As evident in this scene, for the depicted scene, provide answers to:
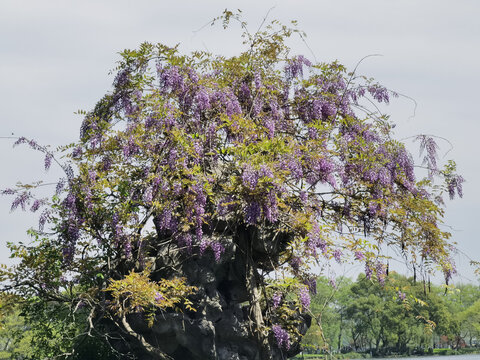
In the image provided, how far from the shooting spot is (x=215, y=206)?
1291cm

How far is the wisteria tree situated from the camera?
11828 millimetres

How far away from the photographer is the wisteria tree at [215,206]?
38.8 ft

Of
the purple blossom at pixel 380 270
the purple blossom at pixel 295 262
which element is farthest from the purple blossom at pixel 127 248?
the purple blossom at pixel 380 270

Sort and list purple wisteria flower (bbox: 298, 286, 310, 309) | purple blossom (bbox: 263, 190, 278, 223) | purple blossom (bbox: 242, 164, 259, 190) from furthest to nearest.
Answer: purple wisteria flower (bbox: 298, 286, 310, 309)
purple blossom (bbox: 263, 190, 278, 223)
purple blossom (bbox: 242, 164, 259, 190)

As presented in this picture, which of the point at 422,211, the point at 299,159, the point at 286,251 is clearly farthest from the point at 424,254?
the point at 299,159

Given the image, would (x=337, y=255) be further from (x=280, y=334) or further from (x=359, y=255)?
(x=280, y=334)

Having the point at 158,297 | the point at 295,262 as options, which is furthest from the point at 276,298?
the point at 158,297

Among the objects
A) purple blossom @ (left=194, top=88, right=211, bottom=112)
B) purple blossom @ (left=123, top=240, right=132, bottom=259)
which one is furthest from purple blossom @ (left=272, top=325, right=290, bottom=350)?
purple blossom @ (left=194, top=88, right=211, bottom=112)

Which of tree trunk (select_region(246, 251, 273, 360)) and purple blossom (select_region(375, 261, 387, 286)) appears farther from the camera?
purple blossom (select_region(375, 261, 387, 286))

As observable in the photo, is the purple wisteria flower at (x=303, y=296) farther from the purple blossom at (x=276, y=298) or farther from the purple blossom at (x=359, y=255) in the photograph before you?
the purple blossom at (x=359, y=255)

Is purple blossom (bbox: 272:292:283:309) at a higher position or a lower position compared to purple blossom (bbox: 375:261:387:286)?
lower

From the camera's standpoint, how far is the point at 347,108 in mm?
14523

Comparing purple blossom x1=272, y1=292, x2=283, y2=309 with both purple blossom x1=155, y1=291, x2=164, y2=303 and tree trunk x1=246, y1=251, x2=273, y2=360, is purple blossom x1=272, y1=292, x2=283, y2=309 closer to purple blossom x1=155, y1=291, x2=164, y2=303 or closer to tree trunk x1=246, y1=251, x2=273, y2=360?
tree trunk x1=246, y1=251, x2=273, y2=360

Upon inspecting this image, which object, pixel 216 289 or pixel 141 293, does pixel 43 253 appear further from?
pixel 216 289
